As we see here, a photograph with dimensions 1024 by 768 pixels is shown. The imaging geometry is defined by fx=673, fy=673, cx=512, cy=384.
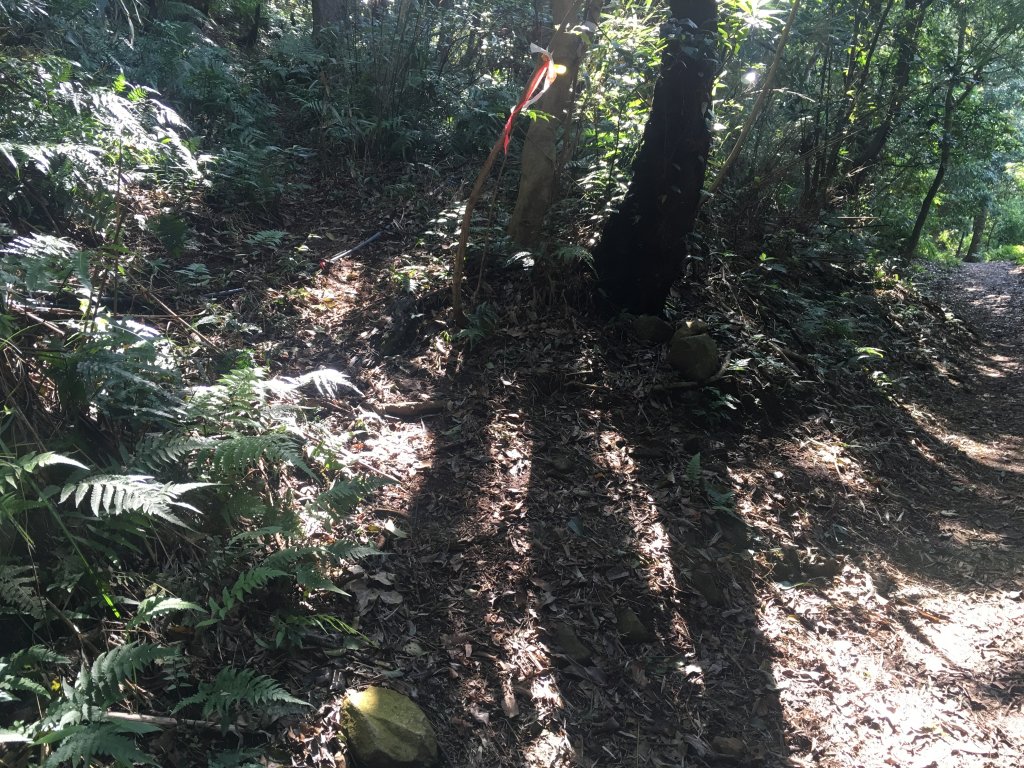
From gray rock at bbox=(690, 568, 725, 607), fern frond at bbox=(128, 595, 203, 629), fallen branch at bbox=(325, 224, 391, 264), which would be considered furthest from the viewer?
fallen branch at bbox=(325, 224, 391, 264)

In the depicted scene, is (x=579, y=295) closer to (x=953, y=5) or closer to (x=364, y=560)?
(x=364, y=560)

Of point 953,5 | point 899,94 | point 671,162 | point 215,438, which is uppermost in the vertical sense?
point 953,5

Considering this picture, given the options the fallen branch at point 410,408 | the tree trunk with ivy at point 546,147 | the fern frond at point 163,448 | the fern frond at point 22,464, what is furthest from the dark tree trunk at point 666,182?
the fern frond at point 22,464

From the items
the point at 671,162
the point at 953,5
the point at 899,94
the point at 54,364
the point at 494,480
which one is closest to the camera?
the point at 54,364

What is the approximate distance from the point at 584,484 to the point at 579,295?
1975mm

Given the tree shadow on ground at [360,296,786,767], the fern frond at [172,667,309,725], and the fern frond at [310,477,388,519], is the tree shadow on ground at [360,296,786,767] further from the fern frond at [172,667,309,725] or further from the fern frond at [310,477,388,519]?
the fern frond at [172,667,309,725]

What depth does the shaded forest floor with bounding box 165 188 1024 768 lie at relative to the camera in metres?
3.13

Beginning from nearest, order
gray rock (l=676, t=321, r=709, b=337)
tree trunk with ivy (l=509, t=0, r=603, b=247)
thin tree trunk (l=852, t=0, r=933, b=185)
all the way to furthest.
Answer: gray rock (l=676, t=321, r=709, b=337) < tree trunk with ivy (l=509, t=0, r=603, b=247) < thin tree trunk (l=852, t=0, r=933, b=185)

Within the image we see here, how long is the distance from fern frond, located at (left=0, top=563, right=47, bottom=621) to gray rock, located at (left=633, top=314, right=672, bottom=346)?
4.42m

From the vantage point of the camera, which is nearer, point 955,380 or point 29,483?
point 29,483

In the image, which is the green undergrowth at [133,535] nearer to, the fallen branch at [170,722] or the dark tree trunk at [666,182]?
the fallen branch at [170,722]

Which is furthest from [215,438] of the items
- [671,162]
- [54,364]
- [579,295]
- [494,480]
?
[671,162]

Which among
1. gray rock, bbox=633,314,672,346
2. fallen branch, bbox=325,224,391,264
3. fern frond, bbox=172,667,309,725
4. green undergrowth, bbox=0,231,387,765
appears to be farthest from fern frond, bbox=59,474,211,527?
gray rock, bbox=633,314,672,346

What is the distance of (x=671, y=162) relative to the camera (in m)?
5.50
